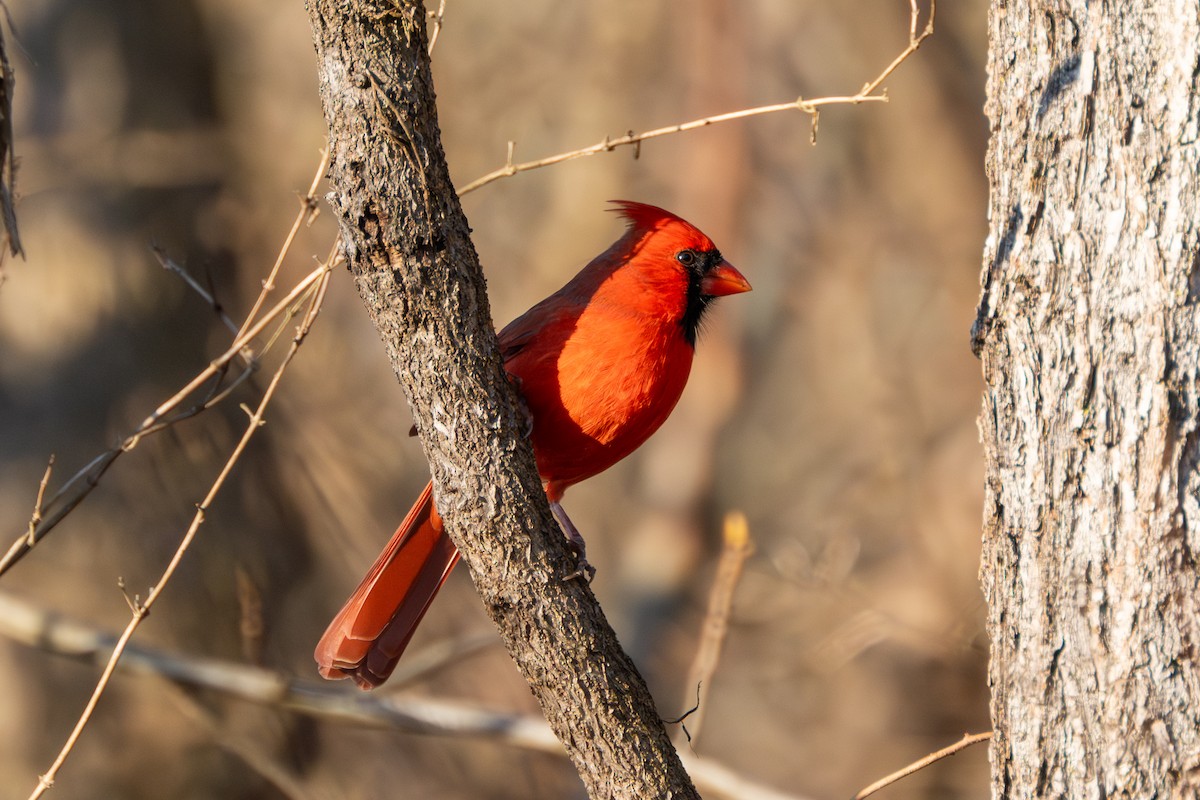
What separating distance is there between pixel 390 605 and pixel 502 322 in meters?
4.30

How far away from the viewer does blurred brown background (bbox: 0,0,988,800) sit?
4586 mm

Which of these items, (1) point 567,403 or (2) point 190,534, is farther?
(1) point 567,403

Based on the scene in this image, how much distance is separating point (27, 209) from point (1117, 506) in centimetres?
403

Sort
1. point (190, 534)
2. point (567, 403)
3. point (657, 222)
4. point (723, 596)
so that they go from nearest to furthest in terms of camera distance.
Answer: point (190, 534), point (567, 403), point (657, 222), point (723, 596)

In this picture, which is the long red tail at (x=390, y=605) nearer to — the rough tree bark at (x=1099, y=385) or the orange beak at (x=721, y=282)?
the orange beak at (x=721, y=282)

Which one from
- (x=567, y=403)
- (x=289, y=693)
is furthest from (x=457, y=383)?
(x=289, y=693)

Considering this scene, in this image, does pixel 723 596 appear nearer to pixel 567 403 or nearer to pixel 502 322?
pixel 567 403

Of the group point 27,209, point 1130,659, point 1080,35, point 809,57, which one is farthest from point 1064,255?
point 809,57

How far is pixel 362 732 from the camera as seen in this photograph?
5312 millimetres

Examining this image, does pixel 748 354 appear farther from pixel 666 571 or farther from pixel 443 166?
pixel 443 166

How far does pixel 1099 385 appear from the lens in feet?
5.99

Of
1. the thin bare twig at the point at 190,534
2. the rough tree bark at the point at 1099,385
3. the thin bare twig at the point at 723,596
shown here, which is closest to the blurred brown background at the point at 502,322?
the thin bare twig at the point at 723,596

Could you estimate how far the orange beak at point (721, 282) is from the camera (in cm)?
321

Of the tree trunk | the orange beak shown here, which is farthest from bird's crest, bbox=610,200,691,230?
the tree trunk
